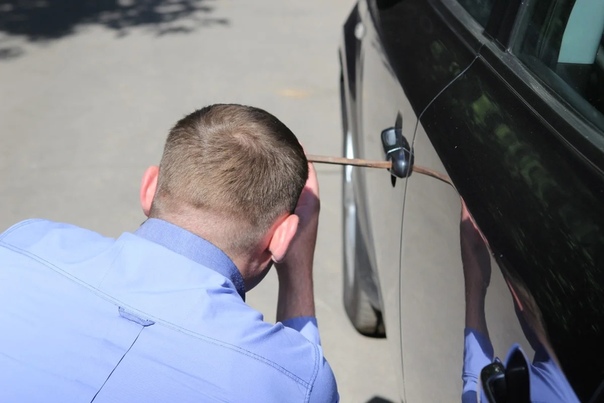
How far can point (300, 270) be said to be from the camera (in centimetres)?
176

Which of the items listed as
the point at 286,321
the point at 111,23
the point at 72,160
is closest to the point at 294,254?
the point at 286,321

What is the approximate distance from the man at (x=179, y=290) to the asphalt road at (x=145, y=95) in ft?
5.08

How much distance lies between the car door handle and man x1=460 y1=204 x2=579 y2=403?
411 mm

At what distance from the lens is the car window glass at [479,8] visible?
1.97 m

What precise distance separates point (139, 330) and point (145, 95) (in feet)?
12.7

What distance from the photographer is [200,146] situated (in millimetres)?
1509

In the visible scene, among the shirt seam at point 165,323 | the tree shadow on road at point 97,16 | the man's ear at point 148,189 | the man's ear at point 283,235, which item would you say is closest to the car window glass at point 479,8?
the man's ear at point 283,235

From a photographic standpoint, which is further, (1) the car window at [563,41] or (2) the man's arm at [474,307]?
(1) the car window at [563,41]

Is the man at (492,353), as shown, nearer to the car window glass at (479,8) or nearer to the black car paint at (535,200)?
the black car paint at (535,200)

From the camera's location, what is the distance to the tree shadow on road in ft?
19.9

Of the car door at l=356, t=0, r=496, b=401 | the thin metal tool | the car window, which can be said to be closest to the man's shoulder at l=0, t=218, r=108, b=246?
the thin metal tool

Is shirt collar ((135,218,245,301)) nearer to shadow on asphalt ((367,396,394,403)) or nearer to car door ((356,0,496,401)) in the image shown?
car door ((356,0,496,401))

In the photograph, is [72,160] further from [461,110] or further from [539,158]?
[539,158]

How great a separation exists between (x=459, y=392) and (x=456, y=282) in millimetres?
198
